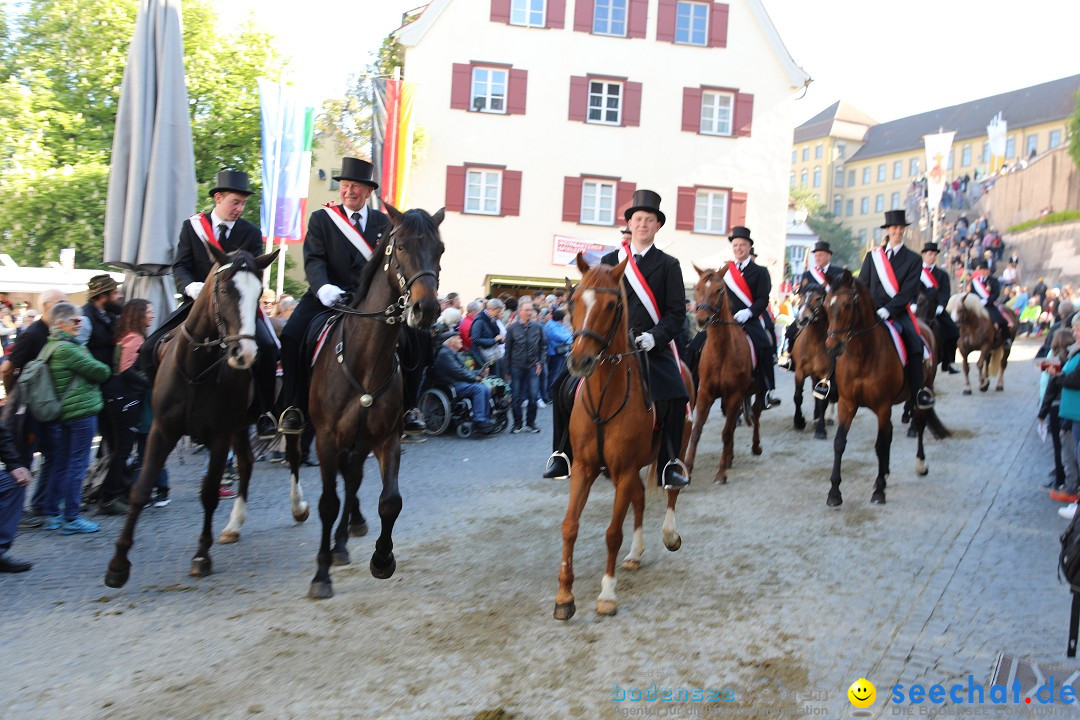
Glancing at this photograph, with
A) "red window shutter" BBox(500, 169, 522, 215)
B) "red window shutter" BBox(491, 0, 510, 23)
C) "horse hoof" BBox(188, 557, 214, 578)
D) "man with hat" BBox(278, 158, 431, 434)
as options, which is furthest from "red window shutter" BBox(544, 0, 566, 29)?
"horse hoof" BBox(188, 557, 214, 578)

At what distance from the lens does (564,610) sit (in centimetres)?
609

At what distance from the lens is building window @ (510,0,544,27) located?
32375 mm

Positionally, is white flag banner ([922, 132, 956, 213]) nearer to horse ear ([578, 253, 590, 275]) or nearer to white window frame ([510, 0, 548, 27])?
white window frame ([510, 0, 548, 27])

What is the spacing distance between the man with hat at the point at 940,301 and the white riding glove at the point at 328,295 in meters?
11.8

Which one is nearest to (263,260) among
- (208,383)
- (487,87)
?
(208,383)

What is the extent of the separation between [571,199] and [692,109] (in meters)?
5.63

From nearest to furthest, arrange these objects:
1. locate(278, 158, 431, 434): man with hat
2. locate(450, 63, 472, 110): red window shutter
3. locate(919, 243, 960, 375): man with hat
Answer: locate(278, 158, 431, 434): man with hat, locate(919, 243, 960, 375): man with hat, locate(450, 63, 472, 110): red window shutter

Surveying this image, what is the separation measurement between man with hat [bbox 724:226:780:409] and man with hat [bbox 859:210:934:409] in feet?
4.33

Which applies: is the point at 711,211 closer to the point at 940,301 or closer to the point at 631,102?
the point at 631,102

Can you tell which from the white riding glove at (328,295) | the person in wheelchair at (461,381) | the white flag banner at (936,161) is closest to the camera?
the white riding glove at (328,295)

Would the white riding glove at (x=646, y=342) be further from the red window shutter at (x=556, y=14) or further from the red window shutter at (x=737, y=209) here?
the red window shutter at (x=556, y=14)

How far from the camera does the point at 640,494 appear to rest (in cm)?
707

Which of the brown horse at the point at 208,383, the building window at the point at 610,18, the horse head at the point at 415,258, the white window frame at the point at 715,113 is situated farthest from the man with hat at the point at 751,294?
the building window at the point at 610,18

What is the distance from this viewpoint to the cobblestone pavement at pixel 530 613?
16.1 ft
